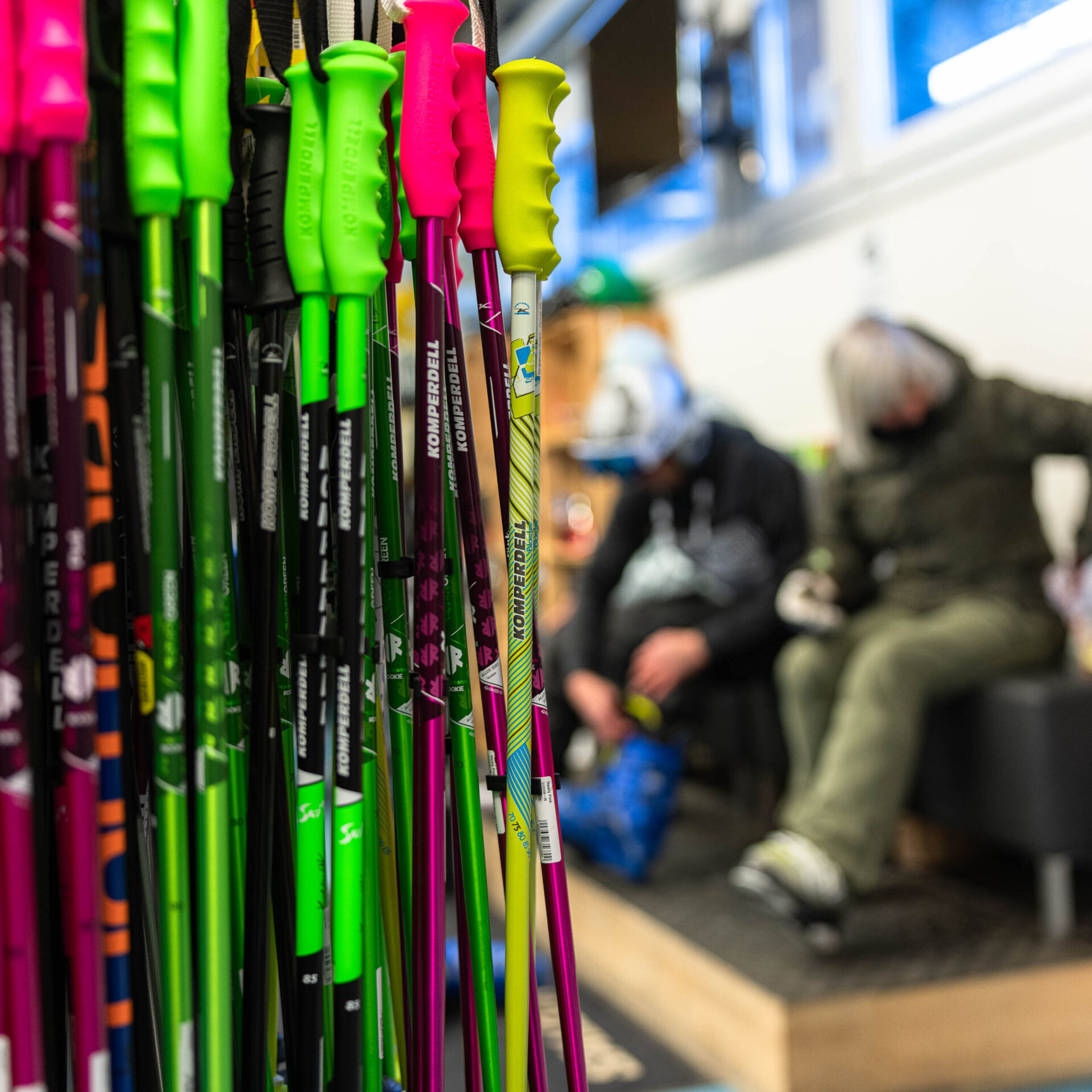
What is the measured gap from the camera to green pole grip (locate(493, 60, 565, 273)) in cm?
49

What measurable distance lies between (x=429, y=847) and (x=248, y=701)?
3.9 inches

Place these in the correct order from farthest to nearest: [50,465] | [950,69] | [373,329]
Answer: [950,69] < [373,329] < [50,465]

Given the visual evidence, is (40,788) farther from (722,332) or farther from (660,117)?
(722,332)

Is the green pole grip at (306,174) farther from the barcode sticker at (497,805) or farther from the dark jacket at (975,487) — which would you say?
the dark jacket at (975,487)

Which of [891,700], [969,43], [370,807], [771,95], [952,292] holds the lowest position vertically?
[891,700]

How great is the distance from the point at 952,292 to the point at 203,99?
8.74 ft

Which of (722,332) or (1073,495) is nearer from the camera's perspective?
(1073,495)

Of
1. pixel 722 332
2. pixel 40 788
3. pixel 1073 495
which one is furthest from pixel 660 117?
pixel 722 332

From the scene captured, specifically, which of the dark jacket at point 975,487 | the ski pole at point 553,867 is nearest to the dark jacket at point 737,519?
the dark jacket at point 975,487

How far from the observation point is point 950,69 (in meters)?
2.86

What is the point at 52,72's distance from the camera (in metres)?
0.38

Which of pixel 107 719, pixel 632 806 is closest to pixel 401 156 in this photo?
pixel 107 719

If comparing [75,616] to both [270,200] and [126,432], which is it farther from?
[270,200]

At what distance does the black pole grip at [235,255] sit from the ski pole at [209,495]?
2 cm
